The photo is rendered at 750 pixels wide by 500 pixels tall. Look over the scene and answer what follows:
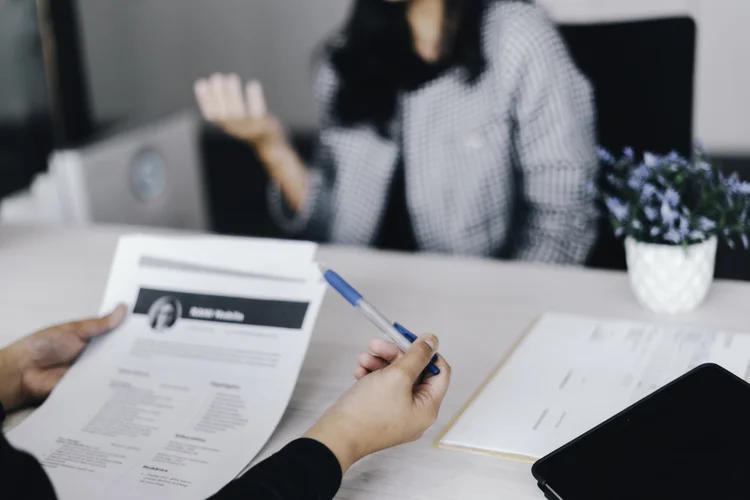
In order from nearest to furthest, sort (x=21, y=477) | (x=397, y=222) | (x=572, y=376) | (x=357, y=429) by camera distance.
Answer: (x=21, y=477), (x=357, y=429), (x=572, y=376), (x=397, y=222)

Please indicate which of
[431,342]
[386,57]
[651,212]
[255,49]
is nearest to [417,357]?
[431,342]

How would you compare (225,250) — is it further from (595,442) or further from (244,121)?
(244,121)

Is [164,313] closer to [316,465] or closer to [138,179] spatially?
[316,465]

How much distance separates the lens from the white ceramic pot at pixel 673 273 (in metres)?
0.93

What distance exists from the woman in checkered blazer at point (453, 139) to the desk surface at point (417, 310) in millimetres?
395

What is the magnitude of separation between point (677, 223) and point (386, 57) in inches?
33.1

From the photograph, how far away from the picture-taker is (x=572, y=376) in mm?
817

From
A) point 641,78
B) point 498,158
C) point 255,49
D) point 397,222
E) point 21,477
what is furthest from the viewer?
point 255,49

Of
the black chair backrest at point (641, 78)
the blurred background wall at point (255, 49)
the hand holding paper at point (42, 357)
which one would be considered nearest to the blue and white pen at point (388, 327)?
the hand holding paper at point (42, 357)

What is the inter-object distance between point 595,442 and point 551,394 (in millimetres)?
127

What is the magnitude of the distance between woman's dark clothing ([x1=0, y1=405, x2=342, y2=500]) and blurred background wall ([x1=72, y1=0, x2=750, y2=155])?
123 centimetres

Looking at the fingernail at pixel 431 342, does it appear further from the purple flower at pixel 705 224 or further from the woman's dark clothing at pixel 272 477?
A: the purple flower at pixel 705 224

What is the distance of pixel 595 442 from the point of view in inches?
26.0

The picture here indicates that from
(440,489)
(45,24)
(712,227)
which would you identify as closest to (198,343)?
(440,489)
